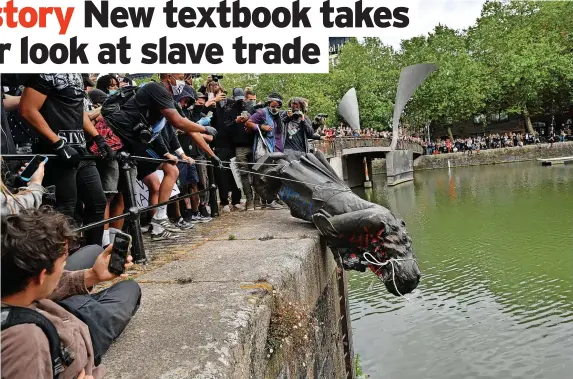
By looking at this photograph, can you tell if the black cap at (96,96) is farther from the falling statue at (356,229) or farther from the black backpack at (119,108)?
the falling statue at (356,229)

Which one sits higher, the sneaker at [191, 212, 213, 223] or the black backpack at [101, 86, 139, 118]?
the black backpack at [101, 86, 139, 118]

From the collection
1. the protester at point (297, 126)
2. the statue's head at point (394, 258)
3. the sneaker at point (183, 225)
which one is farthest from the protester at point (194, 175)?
the statue's head at point (394, 258)

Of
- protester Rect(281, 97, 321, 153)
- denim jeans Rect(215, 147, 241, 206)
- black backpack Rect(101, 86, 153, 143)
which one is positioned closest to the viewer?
black backpack Rect(101, 86, 153, 143)

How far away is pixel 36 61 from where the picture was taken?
2447 millimetres

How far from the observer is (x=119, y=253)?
2.07 meters

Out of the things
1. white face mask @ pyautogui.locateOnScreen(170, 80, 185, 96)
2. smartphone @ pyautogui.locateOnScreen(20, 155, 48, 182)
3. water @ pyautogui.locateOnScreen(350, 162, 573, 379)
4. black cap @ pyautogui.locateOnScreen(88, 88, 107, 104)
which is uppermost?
white face mask @ pyautogui.locateOnScreen(170, 80, 185, 96)

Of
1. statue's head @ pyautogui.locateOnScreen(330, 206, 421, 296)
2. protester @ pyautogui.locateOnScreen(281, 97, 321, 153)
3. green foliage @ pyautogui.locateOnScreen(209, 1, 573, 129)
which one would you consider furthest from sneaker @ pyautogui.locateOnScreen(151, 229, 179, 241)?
green foliage @ pyautogui.locateOnScreen(209, 1, 573, 129)

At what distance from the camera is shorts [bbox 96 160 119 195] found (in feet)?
13.5

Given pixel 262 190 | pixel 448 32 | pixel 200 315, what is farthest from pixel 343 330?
pixel 448 32

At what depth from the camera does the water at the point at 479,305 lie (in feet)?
22.8

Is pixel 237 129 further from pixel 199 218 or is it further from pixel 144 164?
pixel 144 164

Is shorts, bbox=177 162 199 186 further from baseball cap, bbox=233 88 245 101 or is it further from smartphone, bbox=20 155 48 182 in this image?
smartphone, bbox=20 155 48 182

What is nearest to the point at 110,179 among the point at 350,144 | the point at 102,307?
the point at 102,307

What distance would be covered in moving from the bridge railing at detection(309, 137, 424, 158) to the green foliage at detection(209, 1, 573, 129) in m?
5.92
